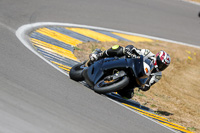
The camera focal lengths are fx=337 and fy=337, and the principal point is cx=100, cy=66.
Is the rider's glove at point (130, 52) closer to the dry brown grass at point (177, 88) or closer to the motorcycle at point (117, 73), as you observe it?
the motorcycle at point (117, 73)

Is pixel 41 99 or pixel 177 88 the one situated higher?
pixel 41 99

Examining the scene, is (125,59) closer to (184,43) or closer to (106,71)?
(106,71)

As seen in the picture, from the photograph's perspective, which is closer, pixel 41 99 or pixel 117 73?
pixel 41 99

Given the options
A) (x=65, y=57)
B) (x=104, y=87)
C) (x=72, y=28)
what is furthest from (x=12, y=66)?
(x=72, y=28)

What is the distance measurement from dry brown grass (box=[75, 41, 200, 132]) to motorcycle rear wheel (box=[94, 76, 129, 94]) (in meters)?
1.69

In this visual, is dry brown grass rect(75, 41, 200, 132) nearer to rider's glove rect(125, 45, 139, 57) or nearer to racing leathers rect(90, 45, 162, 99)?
racing leathers rect(90, 45, 162, 99)

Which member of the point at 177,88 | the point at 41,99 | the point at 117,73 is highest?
the point at 117,73

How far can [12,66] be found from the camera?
6.34 m

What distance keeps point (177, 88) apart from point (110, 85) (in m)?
4.73

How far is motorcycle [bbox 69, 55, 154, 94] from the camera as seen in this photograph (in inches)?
254

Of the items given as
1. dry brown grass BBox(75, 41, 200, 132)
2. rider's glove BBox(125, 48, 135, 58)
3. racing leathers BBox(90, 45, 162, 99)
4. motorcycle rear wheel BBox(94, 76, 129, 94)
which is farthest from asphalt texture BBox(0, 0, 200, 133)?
dry brown grass BBox(75, 41, 200, 132)

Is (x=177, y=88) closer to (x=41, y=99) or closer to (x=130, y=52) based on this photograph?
(x=130, y=52)

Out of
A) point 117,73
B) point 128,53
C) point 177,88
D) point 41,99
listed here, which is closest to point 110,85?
point 117,73

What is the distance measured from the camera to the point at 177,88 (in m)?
10.6
